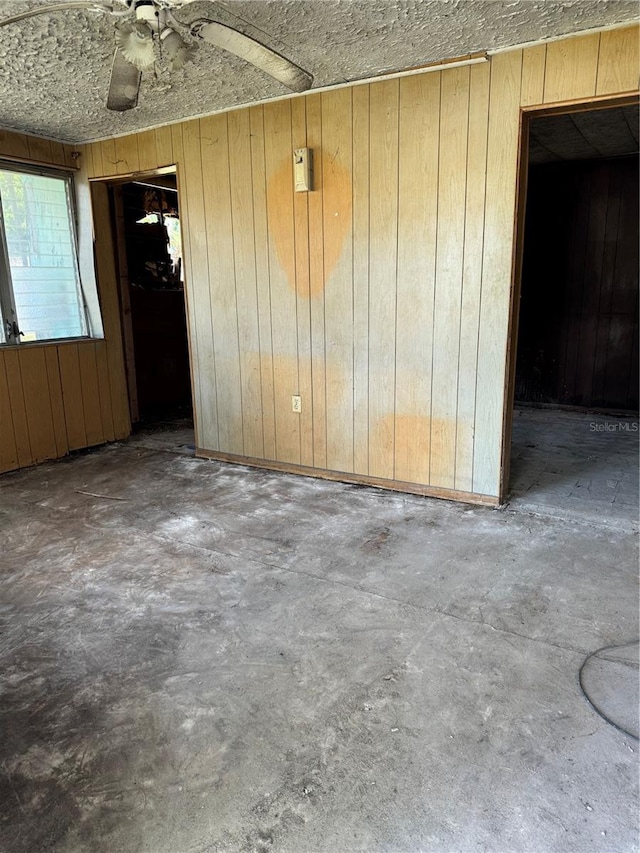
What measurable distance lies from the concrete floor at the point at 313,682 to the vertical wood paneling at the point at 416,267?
54cm

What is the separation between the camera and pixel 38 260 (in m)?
4.33

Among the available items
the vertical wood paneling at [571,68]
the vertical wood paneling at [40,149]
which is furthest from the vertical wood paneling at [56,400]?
the vertical wood paneling at [571,68]

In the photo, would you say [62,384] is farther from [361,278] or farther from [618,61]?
[618,61]

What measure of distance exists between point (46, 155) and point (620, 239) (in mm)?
5058

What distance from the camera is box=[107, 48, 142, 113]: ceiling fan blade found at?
85.0 inches

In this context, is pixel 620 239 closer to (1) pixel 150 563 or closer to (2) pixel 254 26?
(2) pixel 254 26

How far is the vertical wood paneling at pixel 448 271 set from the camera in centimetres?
305

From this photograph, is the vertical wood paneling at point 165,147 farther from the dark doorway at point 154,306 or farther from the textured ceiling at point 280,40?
the dark doorway at point 154,306

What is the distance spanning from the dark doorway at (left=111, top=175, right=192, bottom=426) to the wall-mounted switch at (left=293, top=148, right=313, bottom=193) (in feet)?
7.91

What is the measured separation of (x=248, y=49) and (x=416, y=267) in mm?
1572

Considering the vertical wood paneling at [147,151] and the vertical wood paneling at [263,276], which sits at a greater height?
the vertical wood paneling at [147,151]

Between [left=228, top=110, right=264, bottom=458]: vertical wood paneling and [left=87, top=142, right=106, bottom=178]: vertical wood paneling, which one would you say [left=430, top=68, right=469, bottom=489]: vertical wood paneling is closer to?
[left=228, top=110, right=264, bottom=458]: vertical wood paneling

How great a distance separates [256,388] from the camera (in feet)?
13.4

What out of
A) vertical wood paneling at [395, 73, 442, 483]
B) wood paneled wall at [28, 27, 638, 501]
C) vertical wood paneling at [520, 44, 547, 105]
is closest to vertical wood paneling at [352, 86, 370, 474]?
wood paneled wall at [28, 27, 638, 501]
